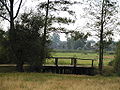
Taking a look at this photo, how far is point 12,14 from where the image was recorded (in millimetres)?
22828

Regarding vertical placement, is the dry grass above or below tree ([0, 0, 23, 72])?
below

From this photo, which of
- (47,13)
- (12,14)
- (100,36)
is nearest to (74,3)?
(47,13)

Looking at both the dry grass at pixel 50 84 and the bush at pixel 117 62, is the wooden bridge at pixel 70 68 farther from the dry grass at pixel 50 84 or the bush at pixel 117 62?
the dry grass at pixel 50 84

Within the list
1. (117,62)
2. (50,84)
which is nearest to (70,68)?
(117,62)

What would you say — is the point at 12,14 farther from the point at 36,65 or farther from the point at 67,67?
the point at 67,67

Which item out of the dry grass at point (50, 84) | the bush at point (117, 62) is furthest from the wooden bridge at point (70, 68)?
the dry grass at point (50, 84)

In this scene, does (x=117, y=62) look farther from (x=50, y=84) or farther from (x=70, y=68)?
(x=50, y=84)

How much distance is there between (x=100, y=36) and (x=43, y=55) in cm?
934

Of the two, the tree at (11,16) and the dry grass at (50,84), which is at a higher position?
the tree at (11,16)

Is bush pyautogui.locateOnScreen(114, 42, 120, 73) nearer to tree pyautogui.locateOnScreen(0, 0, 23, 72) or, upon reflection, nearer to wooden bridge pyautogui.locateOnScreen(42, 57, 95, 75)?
wooden bridge pyautogui.locateOnScreen(42, 57, 95, 75)

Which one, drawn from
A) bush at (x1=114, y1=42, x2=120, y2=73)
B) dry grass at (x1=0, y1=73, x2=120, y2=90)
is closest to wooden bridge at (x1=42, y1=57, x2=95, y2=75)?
bush at (x1=114, y1=42, x2=120, y2=73)

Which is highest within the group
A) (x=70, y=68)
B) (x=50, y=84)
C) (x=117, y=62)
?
(x=117, y=62)

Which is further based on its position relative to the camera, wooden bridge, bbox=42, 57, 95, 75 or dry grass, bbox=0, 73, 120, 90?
wooden bridge, bbox=42, 57, 95, 75

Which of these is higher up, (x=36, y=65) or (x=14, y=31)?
(x=14, y=31)
